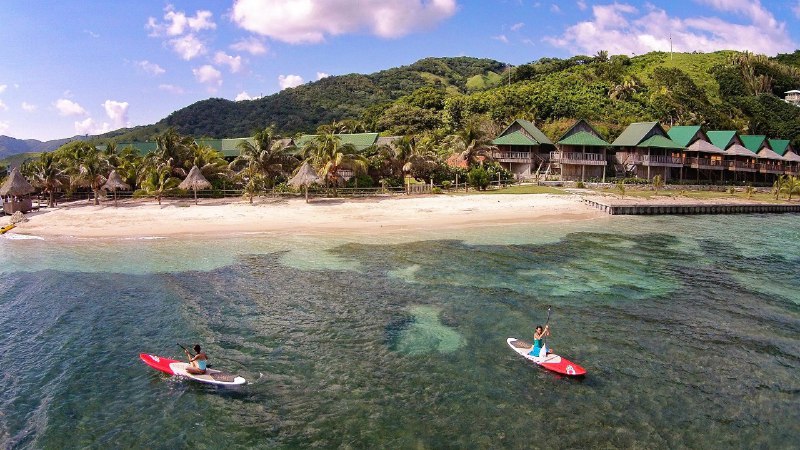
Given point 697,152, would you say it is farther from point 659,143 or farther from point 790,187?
point 790,187

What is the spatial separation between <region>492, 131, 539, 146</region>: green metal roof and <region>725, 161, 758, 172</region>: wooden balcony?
27.1 metres

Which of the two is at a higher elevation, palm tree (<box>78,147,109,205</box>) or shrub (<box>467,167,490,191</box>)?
palm tree (<box>78,147,109,205</box>)

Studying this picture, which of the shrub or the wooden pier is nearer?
the wooden pier

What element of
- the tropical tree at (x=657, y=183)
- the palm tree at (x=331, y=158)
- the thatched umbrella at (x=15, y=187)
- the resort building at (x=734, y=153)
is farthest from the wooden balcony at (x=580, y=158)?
the thatched umbrella at (x=15, y=187)

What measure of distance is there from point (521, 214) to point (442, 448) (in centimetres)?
3178

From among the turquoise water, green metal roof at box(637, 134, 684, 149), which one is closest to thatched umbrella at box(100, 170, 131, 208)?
the turquoise water

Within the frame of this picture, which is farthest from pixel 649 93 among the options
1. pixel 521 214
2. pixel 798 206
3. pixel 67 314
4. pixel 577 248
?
pixel 67 314

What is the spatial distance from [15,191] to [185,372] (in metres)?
38.6

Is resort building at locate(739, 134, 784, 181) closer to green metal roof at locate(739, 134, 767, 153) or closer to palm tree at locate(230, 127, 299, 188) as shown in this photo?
green metal roof at locate(739, 134, 767, 153)

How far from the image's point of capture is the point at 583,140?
59.3 m

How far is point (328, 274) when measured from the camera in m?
24.5

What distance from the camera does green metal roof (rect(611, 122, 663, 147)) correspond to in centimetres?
6059

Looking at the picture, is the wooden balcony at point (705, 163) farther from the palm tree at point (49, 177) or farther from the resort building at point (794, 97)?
the palm tree at point (49, 177)

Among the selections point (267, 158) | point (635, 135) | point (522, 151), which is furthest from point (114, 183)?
point (635, 135)
